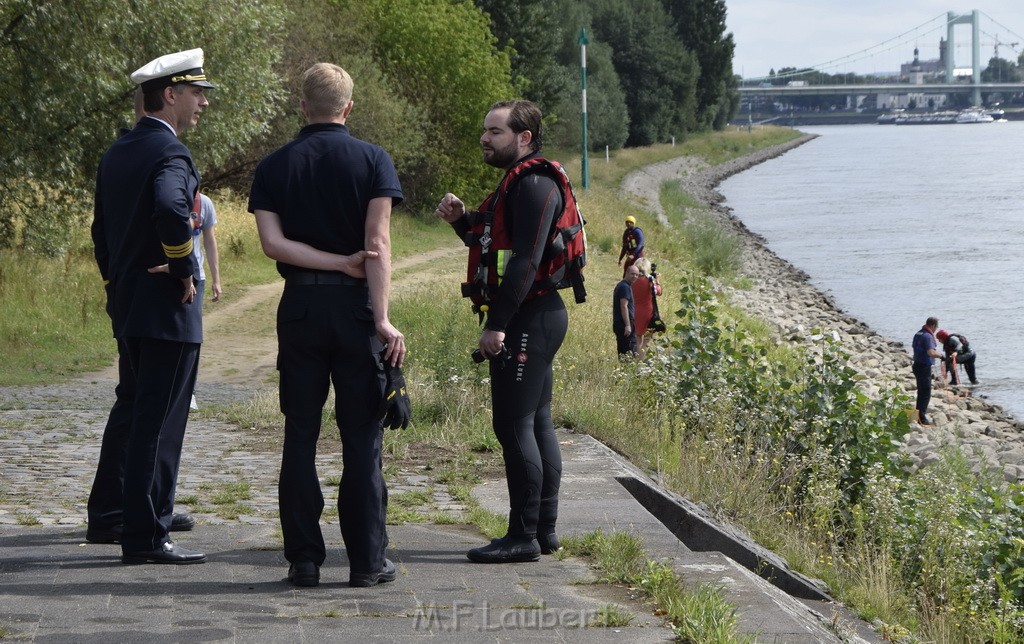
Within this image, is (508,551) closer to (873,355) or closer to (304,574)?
(304,574)

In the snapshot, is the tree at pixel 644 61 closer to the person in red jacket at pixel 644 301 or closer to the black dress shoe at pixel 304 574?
the person in red jacket at pixel 644 301

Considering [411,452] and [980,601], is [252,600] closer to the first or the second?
[411,452]

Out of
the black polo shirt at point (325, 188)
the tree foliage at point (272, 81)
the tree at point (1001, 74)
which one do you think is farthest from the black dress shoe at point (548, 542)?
the tree at point (1001, 74)

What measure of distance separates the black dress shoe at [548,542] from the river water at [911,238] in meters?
18.4

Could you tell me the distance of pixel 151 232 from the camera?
16.0 ft

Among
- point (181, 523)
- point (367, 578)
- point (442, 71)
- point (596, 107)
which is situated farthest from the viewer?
point (596, 107)

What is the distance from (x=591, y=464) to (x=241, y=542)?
2.54 metres

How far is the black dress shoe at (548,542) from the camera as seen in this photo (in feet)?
17.5

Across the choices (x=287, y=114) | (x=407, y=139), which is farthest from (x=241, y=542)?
(x=407, y=139)

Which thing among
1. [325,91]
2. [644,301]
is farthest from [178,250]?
[644,301]

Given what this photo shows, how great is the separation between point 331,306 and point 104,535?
1.55 meters

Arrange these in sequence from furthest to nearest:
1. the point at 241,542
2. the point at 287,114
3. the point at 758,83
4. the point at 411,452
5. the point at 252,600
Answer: the point at 758,83, the point at 287,114, the point at 411,452, the point at 241,542, the point at 252,600

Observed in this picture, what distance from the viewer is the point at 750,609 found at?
4461 mm

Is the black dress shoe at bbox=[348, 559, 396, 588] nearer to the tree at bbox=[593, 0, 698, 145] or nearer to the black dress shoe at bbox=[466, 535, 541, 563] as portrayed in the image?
the black dress shoe at bbox=[466, 535, 541, 563]
